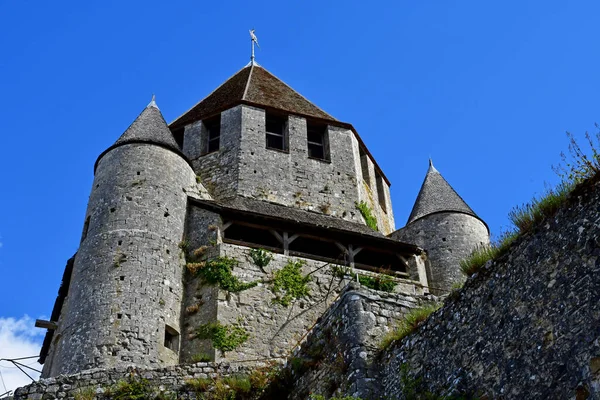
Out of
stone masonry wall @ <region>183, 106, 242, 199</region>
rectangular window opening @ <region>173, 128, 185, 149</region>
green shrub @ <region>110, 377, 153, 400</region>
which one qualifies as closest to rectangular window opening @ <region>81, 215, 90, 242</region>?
stone masonry wall @ <region>183, 106, 242, 199</region>

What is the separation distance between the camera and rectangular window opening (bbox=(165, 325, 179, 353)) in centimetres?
1543

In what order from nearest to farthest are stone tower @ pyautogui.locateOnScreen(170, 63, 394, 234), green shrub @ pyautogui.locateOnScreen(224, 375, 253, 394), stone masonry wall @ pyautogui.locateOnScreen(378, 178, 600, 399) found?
stone masonry wall @ pyautogui.locateOnScreen(378, 178, 600, 399), green shrub @ pyautogui.locateOnScreen(224, 375, 253, 394), stone tower @ pyautogui.locateOnScreen(170, 63, 394, 234)

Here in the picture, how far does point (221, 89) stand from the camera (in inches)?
1048

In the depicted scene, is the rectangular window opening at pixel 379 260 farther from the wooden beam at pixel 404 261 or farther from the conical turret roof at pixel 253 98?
the conical turret roof at pixel 253 98


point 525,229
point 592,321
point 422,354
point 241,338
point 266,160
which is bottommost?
point 592,321

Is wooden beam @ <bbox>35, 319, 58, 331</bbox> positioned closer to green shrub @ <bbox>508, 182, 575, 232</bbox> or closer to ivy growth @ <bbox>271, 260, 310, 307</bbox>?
ivy growth @ <bbox>271, 260, 310, 307</bbox>

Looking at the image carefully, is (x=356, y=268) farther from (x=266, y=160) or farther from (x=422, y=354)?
(x=422, y=354)

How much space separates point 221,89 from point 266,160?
598 centimetres

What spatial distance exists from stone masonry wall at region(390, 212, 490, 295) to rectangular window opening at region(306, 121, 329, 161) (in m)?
3.63

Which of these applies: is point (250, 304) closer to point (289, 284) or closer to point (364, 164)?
point (289, 284)

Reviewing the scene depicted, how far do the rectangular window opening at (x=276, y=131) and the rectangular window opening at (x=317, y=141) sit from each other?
821 millimetres

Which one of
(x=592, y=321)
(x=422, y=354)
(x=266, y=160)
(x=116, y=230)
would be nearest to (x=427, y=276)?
(x=266, y=160)

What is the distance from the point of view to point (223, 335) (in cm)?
1538

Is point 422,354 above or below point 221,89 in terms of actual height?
below
